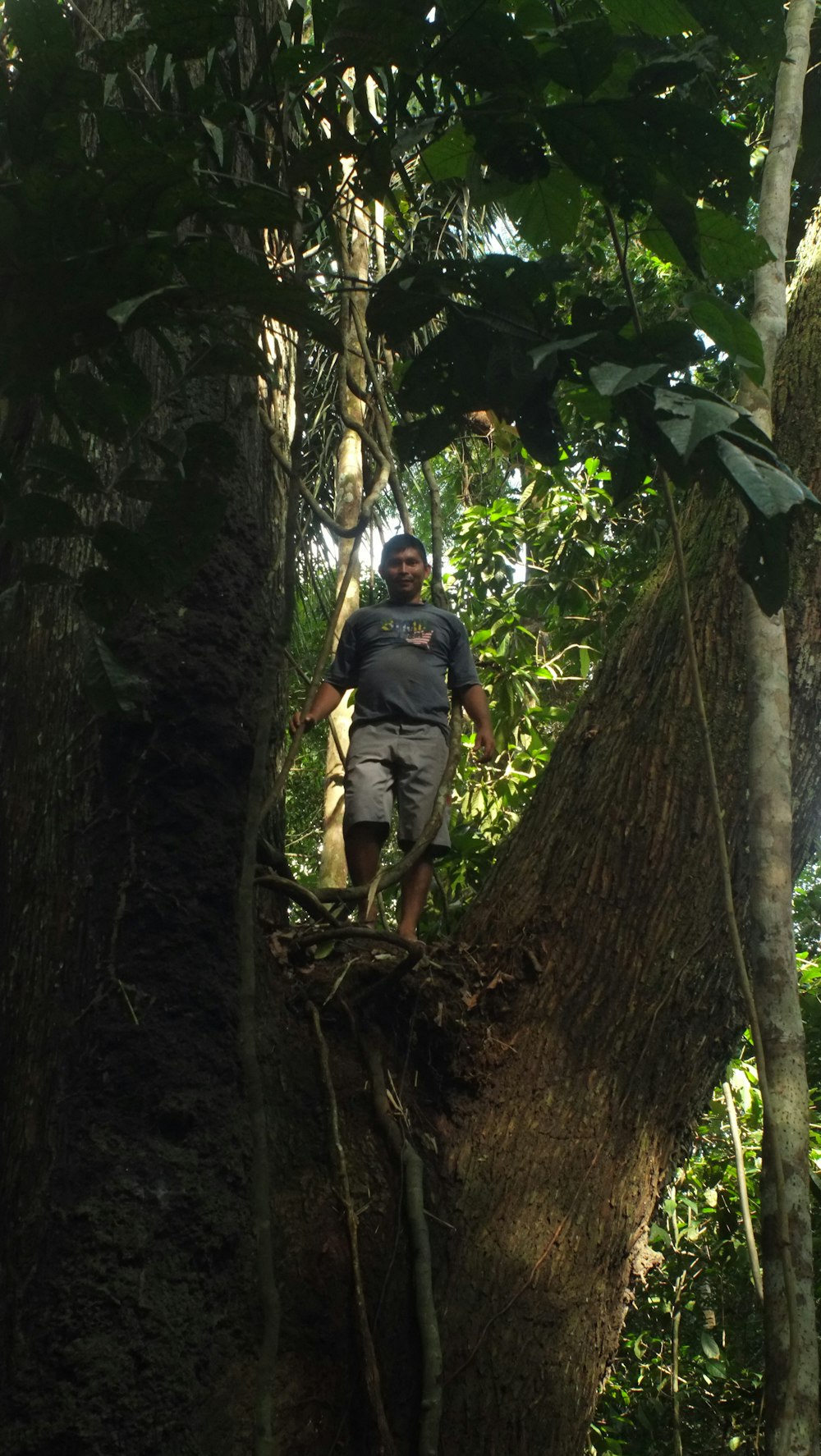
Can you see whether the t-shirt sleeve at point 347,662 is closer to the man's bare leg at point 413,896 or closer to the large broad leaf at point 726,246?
the man's bare leg at point 413,896

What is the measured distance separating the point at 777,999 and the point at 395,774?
1.88m

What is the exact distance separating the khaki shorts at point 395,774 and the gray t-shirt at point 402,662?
44mm

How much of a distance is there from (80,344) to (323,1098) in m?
1.22

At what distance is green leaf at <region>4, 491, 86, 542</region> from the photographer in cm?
136

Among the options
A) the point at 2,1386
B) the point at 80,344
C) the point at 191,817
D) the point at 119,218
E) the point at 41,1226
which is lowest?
the point at 2,1386

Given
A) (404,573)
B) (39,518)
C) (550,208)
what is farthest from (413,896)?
(39,518)

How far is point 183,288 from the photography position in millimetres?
1309

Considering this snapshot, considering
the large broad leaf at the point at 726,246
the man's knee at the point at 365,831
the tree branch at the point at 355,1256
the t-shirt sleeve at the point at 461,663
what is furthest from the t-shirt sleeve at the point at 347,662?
the large broad leaf at the point at 726,246

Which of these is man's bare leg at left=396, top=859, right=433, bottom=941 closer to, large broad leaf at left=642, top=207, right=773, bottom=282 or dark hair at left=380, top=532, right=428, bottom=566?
dark hair at left=380, top=532, right=428, bottom=566

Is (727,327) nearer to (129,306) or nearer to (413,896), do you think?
(129,306)

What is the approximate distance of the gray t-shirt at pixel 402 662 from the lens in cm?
372

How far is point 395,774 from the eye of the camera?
3.70 metres

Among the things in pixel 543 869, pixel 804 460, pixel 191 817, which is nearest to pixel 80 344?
pixel 191 817

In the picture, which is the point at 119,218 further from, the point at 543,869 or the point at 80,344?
the point at 543,869
